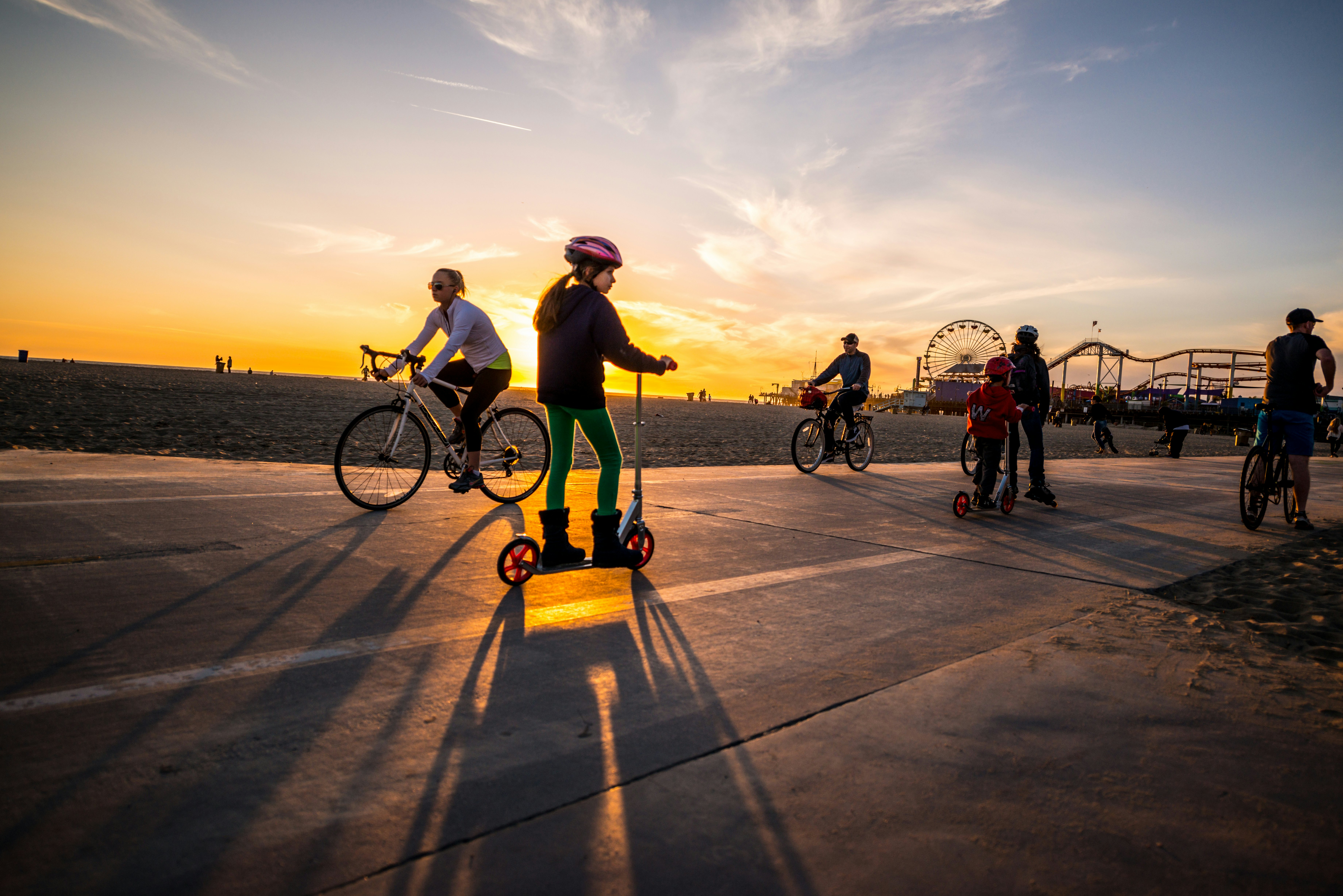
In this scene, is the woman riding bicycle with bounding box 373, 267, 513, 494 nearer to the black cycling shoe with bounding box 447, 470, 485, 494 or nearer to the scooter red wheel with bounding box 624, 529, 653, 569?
the black cycling shoe with bounding box 447, 470, 485, 494

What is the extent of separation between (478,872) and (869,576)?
3.43 metres

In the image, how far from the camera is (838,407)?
11742 millimetres

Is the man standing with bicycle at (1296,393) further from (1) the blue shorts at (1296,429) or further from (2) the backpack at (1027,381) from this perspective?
(2) the backpack at (1027,381)

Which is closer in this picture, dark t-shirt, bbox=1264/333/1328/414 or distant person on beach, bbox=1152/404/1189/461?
dark t-shirt, bbox=1264/333/1328/414

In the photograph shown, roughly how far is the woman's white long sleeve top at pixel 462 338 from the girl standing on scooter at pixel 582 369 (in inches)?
96.7

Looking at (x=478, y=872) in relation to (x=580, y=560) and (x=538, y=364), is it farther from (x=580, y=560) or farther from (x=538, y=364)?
(x=538, y=364)

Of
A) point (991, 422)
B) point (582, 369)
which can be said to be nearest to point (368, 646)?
point (582, 369)


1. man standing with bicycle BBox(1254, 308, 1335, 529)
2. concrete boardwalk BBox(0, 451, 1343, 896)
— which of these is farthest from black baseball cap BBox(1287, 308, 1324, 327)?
concrete boardwalk BBox(0, 451, 1343, 896)

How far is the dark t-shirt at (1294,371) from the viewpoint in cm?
691

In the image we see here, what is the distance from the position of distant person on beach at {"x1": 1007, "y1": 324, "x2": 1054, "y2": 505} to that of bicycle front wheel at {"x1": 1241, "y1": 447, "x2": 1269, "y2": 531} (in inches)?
71.6

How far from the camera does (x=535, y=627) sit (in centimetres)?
349

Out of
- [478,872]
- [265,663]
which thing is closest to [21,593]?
[265,663]

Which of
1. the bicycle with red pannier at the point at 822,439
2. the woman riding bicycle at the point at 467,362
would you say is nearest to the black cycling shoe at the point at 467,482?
the woman riding bicycle at the point at 467,362

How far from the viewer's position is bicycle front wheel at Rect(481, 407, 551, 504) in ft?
23.1
